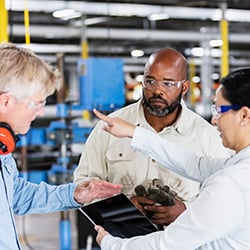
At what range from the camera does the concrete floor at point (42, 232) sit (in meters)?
7.41

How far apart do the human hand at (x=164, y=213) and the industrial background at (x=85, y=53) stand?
49.0 inches

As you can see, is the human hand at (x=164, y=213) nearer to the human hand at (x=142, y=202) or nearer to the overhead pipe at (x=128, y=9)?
the human hand at (x=142, y=202)

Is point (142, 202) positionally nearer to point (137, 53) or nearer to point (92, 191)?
point (92, 191)

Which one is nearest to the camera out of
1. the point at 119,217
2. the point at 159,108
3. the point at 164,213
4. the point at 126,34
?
the point at 119,217

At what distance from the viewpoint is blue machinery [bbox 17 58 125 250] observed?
5.51 m

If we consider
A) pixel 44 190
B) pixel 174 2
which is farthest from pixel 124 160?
pixel 174 2

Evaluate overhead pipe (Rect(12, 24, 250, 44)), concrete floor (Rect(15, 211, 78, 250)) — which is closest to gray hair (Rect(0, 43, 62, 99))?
concrete floor (Rect(15, 211, 78, 250))

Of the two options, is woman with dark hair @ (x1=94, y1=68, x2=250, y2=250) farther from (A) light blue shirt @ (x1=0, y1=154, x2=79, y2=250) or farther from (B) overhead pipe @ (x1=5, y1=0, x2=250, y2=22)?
(B) overhead pipe @ (x1=5, y1=0, x2=250, y2=22)

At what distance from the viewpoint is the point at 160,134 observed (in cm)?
259

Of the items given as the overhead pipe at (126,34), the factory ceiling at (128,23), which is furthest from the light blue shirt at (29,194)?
the overhead pipe at (126,34)

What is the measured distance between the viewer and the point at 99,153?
2.62 metres

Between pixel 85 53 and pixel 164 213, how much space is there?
7.00 metres

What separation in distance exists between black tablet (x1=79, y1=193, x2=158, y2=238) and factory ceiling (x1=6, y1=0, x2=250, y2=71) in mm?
4350

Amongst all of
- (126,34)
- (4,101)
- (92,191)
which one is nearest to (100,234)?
(92,191)
